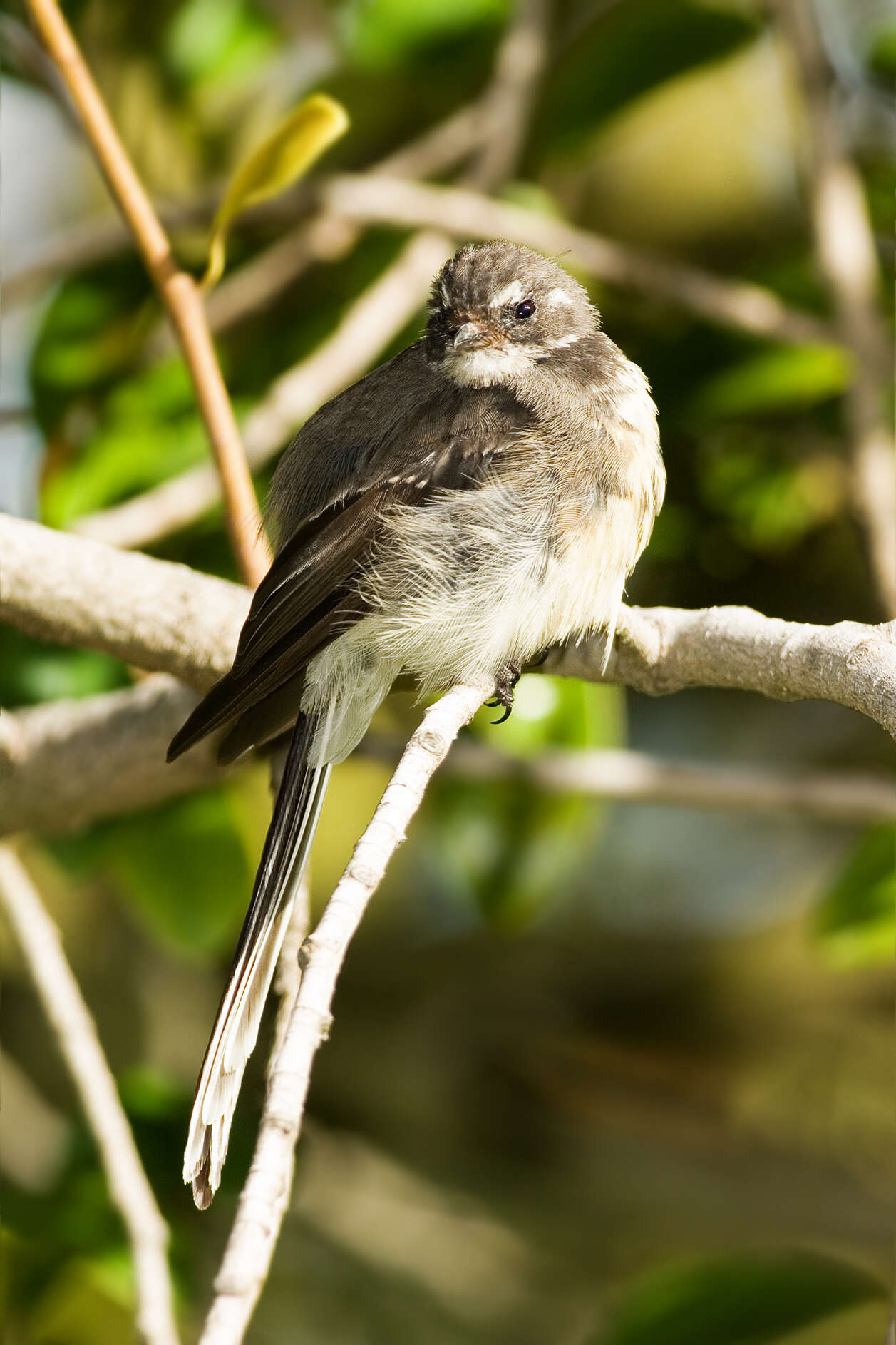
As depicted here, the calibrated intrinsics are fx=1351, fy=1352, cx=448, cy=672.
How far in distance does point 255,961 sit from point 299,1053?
69 centimetres

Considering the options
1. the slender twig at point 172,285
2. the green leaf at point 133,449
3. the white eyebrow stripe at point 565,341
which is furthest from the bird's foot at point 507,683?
the green leaf at point 133,449

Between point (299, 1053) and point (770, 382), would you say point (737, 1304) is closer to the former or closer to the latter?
point (299, 1053)

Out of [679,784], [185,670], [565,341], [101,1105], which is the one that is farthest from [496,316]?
[101,1105]

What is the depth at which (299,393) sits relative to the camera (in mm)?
2631

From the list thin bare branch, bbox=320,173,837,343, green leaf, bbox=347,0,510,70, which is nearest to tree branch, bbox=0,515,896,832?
thin bare branch, bbox=320,173,837,343

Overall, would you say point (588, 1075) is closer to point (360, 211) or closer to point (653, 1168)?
point (653, 1168)

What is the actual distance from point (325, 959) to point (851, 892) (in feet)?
4.40

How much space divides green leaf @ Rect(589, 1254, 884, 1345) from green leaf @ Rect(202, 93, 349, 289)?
1.82 metres

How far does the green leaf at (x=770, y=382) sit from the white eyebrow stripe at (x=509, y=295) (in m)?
0.74

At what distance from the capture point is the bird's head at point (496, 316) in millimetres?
2150

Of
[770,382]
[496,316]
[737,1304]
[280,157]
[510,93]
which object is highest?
[280,157]

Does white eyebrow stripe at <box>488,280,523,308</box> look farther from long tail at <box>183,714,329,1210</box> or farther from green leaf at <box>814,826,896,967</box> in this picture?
green leaf at <box>814,826,896,967</box>

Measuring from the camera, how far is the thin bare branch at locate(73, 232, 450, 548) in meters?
2.49

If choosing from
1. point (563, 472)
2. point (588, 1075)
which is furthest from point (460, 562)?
point (588, 1075)
